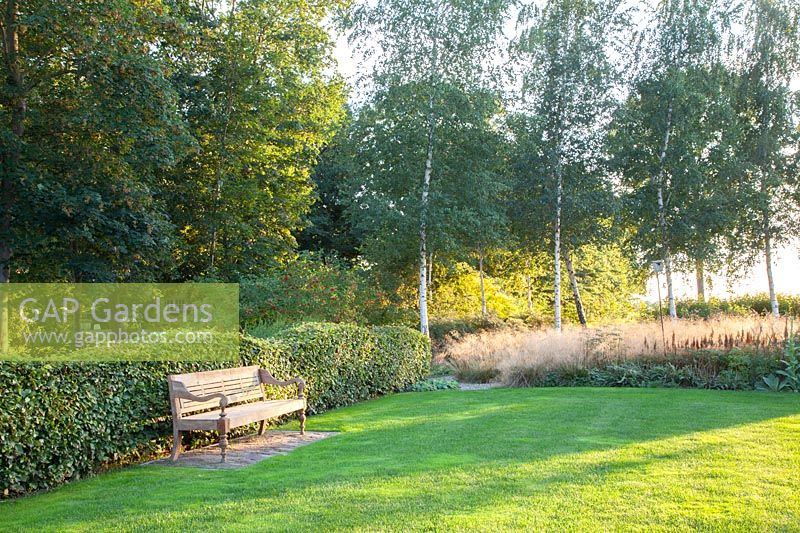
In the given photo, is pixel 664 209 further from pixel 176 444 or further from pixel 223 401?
pixel 176 444

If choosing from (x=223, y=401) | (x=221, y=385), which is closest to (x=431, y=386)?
(x=221, y=385)

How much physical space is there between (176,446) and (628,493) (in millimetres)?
4416

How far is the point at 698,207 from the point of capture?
2102 centimetres

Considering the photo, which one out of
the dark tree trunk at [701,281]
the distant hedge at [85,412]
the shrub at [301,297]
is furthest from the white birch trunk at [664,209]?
the distant hedge at [85,412]

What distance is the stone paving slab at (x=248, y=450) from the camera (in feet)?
22.2

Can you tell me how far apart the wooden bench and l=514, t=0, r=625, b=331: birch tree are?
1380 centimetres

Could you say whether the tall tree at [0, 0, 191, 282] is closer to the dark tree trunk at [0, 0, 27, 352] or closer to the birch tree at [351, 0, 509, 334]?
the dark tree trunk at [0, 0, 27, 352]

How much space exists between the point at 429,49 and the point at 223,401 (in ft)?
44.6

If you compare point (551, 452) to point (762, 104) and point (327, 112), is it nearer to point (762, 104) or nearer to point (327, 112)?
point (327, 112)

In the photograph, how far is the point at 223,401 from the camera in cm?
704

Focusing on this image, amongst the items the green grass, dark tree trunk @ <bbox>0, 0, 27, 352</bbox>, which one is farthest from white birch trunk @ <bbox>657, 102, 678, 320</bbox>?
dark tree trunk @ <bbox>0, 0, 27, 352</bbox>

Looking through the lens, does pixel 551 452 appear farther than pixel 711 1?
No

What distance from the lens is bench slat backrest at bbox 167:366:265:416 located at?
285 inches

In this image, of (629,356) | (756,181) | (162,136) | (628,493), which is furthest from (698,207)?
(628,493)
